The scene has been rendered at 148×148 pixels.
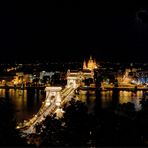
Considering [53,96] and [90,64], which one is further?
[90,64]

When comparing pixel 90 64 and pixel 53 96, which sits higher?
pixel 90 64

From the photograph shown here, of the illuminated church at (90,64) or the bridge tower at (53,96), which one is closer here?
the bridge tower at (53,96)

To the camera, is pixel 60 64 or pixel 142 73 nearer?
pixel 142 73

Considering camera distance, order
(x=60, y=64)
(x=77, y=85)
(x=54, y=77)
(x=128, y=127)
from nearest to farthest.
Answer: (x=128, y=127), (x=77, y=85), (x=54, y=77), (x=60, y=64)

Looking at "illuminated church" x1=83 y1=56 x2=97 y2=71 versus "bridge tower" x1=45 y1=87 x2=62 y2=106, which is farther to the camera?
"illuminated church" x1=83 y1=56 x2=97 y2=71

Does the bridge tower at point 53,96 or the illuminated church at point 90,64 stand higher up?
the illuminated church at point 90,64

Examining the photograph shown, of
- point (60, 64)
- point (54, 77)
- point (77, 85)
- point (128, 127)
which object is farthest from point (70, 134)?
point (60, 64)

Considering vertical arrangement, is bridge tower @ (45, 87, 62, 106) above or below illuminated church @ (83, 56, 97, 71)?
below

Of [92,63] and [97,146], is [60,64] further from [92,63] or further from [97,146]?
[97,146]

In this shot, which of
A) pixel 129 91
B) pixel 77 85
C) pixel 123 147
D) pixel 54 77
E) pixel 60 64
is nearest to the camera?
pixel 123 147

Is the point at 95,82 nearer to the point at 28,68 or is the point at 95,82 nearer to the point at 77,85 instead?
the point at 77,85
